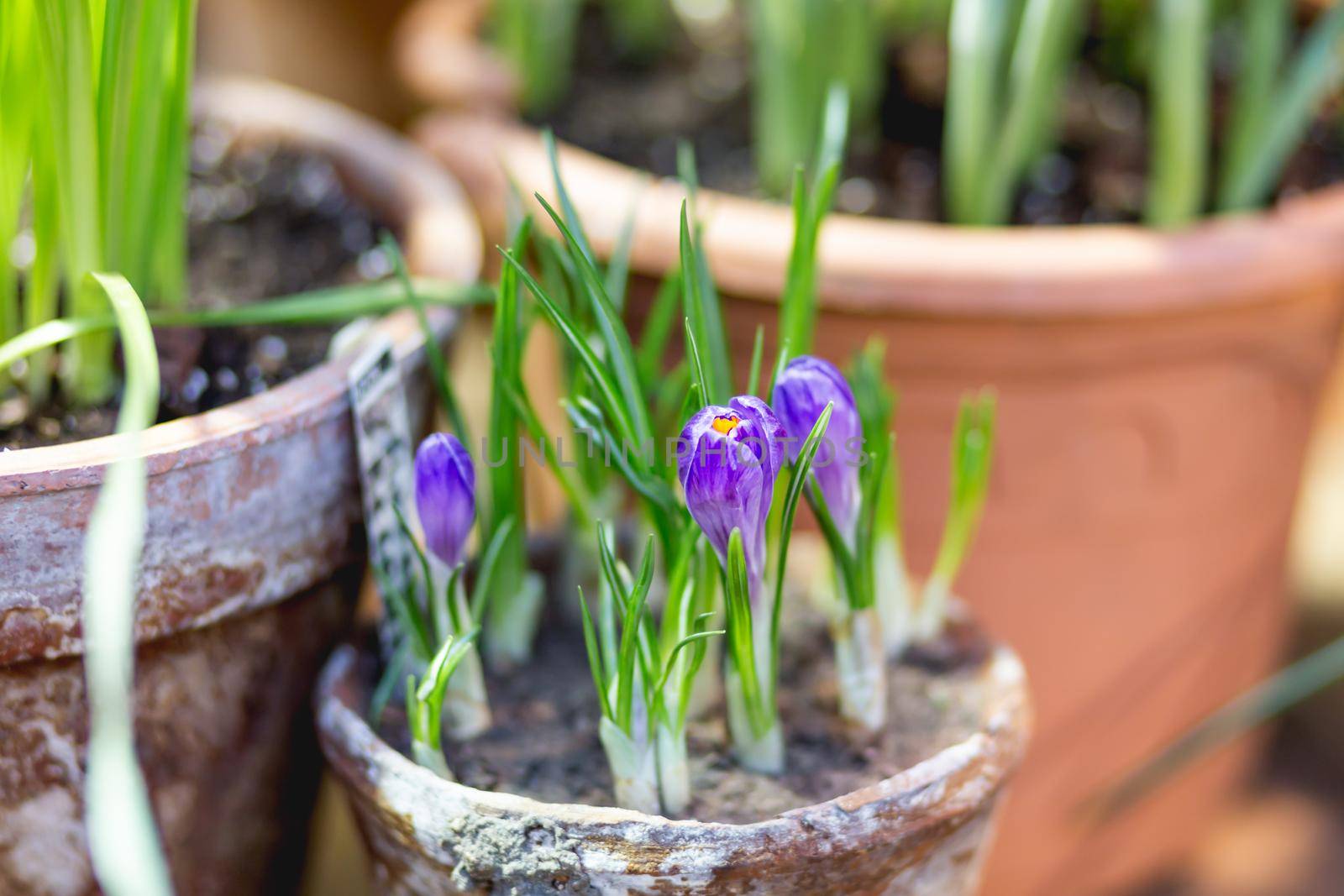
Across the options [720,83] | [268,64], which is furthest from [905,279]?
[268,64]

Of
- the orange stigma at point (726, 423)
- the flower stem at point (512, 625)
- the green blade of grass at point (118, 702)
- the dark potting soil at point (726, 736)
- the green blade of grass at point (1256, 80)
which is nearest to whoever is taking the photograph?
the green blade of grass at point (118, 702)

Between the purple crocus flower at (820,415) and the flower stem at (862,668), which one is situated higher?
the purple crocus flower at (820,415)

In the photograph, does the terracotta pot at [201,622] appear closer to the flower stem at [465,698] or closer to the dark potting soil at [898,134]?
the flower stem at [465,698]

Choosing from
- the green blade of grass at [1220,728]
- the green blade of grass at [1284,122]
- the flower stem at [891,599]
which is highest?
the green blade of grass at [1284,122]

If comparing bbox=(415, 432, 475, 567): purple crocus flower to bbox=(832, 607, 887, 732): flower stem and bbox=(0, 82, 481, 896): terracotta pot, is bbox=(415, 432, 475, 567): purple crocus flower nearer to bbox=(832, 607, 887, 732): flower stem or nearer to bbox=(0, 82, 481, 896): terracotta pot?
bbox=(0, 82, 481, 896): terracotta pot

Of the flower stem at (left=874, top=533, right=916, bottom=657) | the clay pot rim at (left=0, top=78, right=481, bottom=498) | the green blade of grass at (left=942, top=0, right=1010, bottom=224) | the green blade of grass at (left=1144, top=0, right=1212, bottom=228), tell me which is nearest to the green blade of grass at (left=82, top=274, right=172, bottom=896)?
the clay pot rim at (left=0, top=78, right=481, bottom=498)

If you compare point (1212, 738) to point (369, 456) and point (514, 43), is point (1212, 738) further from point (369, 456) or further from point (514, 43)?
point (514, 43)

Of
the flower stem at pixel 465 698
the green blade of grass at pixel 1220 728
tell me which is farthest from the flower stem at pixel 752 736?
the green blade of grass at pixel 1220 728

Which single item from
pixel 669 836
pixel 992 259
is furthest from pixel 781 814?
pixel 992 259
